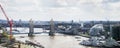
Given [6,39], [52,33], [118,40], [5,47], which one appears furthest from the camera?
[52,33]

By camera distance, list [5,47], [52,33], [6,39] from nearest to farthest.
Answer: [5,47], [6,39], [52,33]

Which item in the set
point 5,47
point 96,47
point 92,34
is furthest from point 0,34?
point 92,34

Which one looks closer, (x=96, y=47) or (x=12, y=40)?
(x=12, y=40)

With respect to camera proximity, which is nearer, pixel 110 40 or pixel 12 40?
pixel 12 40

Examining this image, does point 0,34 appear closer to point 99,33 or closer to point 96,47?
point 96,47

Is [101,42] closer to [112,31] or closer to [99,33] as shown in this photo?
[112,31]

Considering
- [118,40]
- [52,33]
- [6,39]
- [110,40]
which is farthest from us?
[52,33]

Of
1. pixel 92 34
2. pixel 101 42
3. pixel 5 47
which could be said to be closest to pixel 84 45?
pixel 101 42

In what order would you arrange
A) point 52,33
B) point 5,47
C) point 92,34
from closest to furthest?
point 5,47 → point 92,34 → point 52,33
